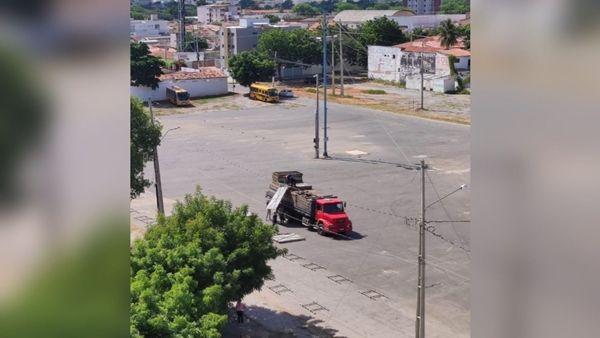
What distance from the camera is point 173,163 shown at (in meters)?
13.8

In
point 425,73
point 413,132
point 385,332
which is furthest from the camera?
point 425,73

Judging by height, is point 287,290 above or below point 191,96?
below

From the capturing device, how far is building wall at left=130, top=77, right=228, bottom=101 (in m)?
21.1

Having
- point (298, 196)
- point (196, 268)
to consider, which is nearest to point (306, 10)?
point (298, 196)

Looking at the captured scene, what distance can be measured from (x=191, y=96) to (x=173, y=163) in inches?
325

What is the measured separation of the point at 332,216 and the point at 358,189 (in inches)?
90.5

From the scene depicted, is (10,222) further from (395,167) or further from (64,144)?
(395,167)

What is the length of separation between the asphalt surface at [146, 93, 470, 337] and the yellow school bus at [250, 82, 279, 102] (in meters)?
0.45

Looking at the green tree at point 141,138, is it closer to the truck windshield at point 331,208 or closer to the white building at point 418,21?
the truck windshield at point 331,208

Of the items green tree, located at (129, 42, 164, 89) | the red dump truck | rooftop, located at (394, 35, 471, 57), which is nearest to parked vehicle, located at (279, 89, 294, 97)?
green tree, located at (129, 42, 164, 89)

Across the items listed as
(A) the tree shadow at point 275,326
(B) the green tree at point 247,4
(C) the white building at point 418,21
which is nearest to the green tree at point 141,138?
(A) the tree shadow at point 275,326

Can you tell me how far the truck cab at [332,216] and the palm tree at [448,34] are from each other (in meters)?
15.4

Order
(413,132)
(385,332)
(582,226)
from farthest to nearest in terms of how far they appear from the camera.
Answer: (413,132) → (385,332) → (582,226)

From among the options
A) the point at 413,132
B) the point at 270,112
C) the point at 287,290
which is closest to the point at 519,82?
the point at 287,290
